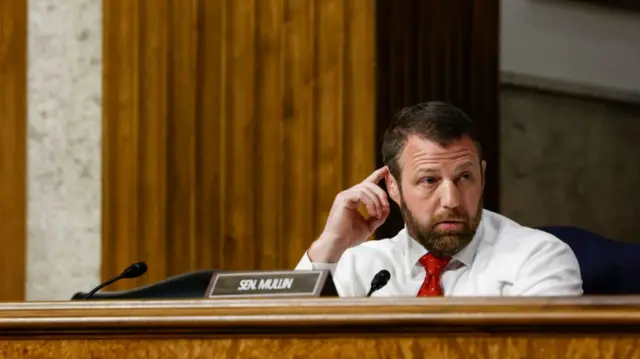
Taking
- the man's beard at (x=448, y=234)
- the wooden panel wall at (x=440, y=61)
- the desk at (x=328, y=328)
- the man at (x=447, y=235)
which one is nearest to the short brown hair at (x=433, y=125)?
the man at (x=447, y=235)

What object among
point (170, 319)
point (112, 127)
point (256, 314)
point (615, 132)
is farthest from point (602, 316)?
point (615, 132)

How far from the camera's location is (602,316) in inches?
59.9

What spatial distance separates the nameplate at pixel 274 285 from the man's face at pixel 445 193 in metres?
0.70

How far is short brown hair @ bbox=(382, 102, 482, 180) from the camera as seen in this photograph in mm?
2584

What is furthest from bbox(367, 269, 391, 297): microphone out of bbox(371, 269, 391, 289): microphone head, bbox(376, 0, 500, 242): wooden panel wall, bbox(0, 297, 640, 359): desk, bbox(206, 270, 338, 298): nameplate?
bbox(376, 0, 500, 242): wooden panel wall

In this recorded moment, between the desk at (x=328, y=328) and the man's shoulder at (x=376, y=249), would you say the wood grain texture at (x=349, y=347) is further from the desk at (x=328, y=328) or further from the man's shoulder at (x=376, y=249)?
the man's shoulder at (x=376, y=249)

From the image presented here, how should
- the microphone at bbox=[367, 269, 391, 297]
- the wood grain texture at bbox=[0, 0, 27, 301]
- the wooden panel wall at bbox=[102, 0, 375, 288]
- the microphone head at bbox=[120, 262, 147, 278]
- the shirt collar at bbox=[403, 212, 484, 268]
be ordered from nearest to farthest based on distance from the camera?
the microphone at bbox=[367, 269, 391, 297] → the microphone head at bbox=[120, 262, 147, 278] → the shirt collar at bbox=[403, 212, 484, 268] → the wooden panel wall at bbox=[102, 0, 375, 288] → the wood grain texture at bbox=[0, 0, 27, 301]

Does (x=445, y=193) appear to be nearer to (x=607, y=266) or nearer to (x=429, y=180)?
(x=429, y=180)

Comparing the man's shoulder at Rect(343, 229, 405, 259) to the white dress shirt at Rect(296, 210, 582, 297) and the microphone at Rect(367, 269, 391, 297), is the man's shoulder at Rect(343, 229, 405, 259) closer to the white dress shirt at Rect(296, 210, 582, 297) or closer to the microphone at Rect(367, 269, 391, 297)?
the white dress shirt at Rect(296, 210, 582, 297)

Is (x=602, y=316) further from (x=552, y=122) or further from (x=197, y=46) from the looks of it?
(x=552, y=122)

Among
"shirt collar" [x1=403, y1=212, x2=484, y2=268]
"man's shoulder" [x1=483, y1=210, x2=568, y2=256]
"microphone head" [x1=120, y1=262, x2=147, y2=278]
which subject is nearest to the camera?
"microphone head" [x1=120, y1=262, x2=147, y2=278]

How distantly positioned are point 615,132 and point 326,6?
1.43 meters

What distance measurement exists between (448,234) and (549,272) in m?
0.23

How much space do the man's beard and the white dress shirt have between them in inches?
1.6
